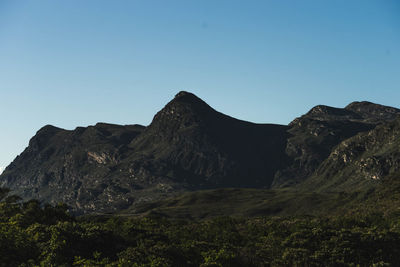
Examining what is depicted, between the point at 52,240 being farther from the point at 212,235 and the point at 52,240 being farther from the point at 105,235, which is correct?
the point at 212,235

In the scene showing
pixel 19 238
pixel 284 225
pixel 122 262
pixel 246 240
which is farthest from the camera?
pixel 284 225

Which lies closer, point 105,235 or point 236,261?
→ point 236,261

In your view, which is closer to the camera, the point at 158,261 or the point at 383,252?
the point at 158,261

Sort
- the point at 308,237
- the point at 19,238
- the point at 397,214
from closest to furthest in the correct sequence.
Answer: the point at 19,238 < the point at 308,237 < the point at 397,214

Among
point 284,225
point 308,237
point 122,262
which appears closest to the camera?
point 122,262

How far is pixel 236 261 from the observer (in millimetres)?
92438

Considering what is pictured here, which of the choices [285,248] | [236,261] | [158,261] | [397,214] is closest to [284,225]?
[397,214]

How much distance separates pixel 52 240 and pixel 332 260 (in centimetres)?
5092

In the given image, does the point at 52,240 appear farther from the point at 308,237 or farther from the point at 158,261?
the point at 308,237

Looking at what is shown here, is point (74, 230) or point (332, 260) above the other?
point (74, 230)

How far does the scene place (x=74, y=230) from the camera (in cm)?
10012

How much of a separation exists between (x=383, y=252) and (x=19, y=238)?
231 ft

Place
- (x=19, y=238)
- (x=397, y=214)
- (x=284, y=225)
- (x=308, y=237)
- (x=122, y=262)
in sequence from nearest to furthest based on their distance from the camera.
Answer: (x=122, y=262) → (x=19, y=238) → (x=308, y=237) → (x=284, y=225) → (x=397, y=214)

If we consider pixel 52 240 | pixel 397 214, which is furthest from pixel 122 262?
pixel 397 214
